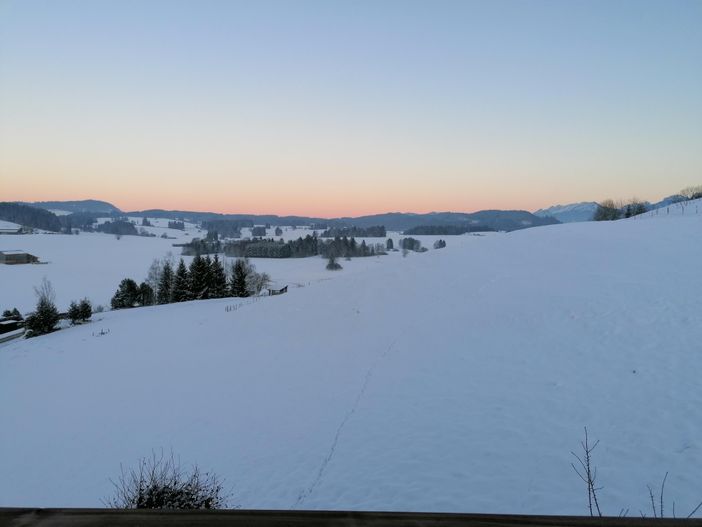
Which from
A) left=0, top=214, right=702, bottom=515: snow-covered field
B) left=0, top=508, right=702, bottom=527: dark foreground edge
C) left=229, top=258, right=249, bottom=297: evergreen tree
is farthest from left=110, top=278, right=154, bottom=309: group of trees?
left=0, top=508, right=702, bottom=527: dark foreground edge

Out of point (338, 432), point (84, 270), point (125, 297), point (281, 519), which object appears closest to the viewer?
point (281, 519)

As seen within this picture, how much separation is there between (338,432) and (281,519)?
25.9 feet

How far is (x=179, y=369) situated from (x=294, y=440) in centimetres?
814

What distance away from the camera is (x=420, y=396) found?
936cm

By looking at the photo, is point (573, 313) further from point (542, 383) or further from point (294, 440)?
point (294, 440)

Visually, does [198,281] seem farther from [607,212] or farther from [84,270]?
A: [607,212]

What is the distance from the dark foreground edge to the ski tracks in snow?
19.3 feet

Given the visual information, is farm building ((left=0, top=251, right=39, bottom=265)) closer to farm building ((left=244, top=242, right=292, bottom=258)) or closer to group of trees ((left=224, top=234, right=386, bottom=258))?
group of trees ((left=224, top=234, right=386, bottom=258))

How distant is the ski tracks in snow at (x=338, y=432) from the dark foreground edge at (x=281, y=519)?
5881 mm

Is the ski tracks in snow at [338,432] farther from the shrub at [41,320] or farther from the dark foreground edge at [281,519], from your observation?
the shrub at [41,320]

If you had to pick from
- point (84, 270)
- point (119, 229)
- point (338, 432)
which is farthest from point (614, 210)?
point (119, 229)

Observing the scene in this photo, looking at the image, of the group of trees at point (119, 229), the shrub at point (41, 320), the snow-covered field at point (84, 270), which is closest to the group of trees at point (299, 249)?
the snow-covered field at point (84, 270)

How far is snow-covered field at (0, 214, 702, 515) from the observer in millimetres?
6328

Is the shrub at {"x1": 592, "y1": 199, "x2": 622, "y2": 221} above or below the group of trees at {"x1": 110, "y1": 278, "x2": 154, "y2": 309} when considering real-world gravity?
above
